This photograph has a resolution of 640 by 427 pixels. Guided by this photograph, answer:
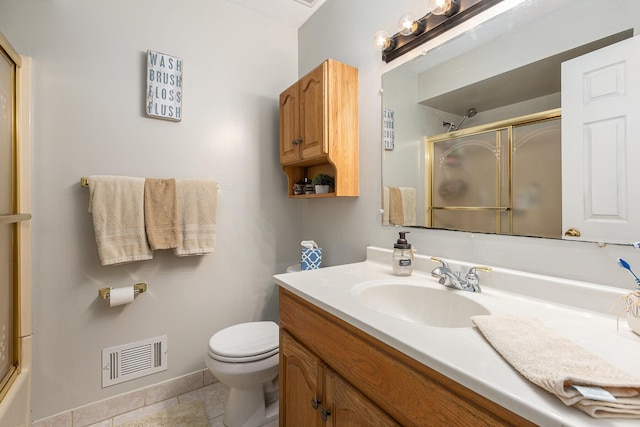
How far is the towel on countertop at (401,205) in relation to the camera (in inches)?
52.6

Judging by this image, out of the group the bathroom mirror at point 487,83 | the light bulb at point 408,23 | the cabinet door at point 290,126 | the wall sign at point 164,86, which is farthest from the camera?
the cabinet door at point 290,126

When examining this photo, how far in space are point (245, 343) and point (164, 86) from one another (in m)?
1.52

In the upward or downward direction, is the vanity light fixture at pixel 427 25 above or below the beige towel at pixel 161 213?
above

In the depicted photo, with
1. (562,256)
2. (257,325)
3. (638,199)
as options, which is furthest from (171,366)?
(638,199)

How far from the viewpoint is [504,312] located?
787 mm

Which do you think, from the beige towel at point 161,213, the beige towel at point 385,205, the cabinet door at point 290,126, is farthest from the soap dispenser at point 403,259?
the beige towel at point 161,213

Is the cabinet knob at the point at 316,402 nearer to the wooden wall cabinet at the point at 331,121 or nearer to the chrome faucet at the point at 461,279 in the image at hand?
the chrome faucet at the point at 461,279

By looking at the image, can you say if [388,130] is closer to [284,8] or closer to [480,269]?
[480,269]

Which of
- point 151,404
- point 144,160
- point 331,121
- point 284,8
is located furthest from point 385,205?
point 151,404

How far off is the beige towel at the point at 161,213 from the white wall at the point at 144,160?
13 cm

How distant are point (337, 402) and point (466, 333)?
0.43 meters

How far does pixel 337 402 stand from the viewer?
2.68 ft

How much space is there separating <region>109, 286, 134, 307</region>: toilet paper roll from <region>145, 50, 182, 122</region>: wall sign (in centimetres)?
99

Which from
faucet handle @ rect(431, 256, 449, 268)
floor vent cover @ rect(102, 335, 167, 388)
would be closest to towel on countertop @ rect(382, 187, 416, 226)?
faucet handle @ rect(431, 256, 449, 268)
